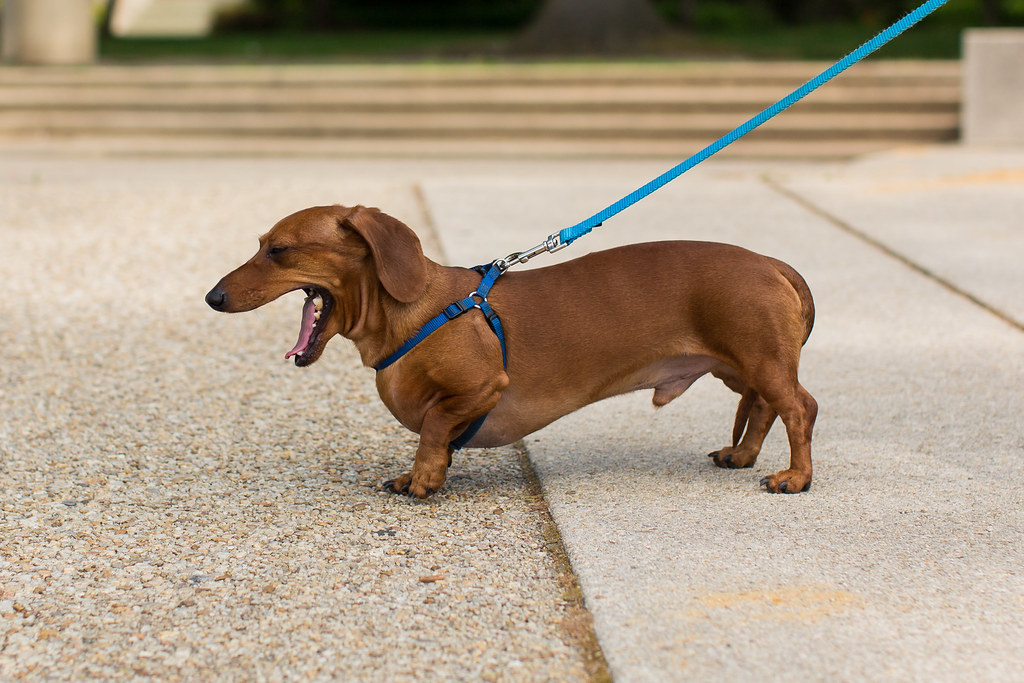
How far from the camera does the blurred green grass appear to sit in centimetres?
1744

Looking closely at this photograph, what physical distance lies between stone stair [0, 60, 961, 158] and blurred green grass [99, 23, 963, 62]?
145 inches

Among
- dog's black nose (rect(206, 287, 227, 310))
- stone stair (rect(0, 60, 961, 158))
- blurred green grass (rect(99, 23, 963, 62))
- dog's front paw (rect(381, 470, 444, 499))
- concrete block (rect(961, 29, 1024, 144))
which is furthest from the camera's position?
blurred green grass (rect(99, 23, 963, 62))

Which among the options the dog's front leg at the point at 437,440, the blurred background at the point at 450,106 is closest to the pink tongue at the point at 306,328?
the dog's front leg at the point at 437,440

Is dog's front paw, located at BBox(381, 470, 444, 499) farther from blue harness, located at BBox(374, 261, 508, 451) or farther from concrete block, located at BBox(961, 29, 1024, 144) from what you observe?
concrete block, located at BBox(961, 29, 1024, 144)

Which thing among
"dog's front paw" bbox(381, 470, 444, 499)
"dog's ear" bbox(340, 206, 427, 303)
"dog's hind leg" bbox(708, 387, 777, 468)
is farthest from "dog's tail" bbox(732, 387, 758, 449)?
"dog's ear" bbox(340, 206, 427, 303)

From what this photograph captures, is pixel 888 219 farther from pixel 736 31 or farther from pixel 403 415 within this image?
pixel 736 31

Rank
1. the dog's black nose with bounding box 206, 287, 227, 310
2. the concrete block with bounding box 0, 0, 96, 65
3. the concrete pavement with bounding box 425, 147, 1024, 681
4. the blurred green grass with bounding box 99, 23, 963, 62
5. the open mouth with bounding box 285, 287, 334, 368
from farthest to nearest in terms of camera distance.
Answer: the blurred green grass with bounding box 99, 23, 963, 62 → the concrete block with bounding box 0, 0, 96, 65 → the open mouth with bounding box 285, 287, 334, 368 → the dog's black nose with bounding box 206, 287, 227, 310 → the concrete pavement with bounding box 425, 147, 1024, 681

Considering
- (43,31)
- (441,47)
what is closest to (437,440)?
(43,31)

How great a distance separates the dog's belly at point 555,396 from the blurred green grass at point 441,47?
13.4 metres

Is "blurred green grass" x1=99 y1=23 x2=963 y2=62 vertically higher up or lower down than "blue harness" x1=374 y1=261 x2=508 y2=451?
lower down

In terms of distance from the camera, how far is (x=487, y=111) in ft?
42.7

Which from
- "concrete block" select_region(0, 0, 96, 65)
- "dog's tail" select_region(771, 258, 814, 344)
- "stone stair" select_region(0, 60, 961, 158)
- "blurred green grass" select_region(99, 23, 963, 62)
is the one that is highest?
"dog's tail" select_region(771, 258, 814, 344)

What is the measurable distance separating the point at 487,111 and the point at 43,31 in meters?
5.61

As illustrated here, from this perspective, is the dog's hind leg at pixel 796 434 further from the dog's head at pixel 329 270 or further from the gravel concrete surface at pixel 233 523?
the dog's head at pixel 329 270
